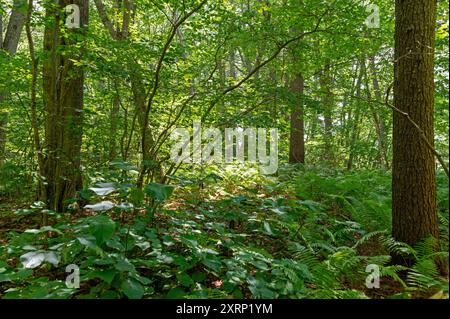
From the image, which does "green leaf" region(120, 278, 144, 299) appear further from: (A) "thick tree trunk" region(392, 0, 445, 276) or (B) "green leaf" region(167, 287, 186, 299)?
(A) "thick tree trunk" region(392, 0, 445, 276)

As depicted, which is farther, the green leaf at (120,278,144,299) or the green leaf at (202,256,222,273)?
the green leaf at (202,256,222,273)

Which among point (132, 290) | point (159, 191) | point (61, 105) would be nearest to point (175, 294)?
point (132, 290)

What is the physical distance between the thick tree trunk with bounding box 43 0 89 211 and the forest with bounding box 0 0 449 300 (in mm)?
28

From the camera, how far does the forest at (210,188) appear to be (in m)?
2.34

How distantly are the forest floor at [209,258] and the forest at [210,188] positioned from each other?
0.7 inches

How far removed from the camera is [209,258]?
2322mm

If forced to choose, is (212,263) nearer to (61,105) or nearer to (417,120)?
(417,120)

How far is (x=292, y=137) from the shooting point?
10.3 m

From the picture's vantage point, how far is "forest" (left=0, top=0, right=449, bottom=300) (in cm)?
234

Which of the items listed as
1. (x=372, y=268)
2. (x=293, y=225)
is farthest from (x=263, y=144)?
(x=372, y=268)

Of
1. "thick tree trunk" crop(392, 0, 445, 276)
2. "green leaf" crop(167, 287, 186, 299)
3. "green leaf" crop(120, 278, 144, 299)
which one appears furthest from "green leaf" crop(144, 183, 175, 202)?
"thick tree trunk" crop(392, 0, 445, 276)

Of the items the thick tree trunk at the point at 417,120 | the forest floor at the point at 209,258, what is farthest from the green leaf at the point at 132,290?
the thick tree trunk at the point at 417,120

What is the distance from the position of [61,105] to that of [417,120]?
3887mm
